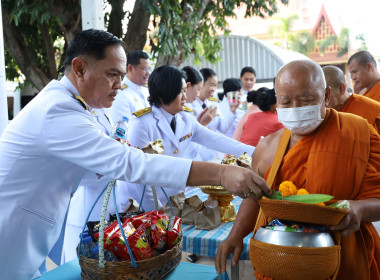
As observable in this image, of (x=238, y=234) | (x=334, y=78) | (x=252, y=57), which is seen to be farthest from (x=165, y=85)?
(x=252, y=57)

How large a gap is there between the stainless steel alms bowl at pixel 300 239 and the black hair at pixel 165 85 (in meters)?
1.87

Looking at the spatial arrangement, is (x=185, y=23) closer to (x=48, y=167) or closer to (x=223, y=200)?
(x=223, y=200)

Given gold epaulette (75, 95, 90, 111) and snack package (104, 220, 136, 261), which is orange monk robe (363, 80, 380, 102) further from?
snack package (104, 220, 136, 261)

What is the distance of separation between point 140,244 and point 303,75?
3.06 feet

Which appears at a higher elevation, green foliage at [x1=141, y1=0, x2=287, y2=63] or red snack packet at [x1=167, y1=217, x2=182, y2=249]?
green foliage at [x1=141, y1=0, x2=287, y2=63]

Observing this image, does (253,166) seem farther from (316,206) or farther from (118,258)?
(118,258)

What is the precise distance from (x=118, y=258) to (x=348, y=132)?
39.6 inches

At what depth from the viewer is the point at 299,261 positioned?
50.5 inches

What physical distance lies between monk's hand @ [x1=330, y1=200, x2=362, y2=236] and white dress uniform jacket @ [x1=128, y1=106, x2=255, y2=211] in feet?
4.81

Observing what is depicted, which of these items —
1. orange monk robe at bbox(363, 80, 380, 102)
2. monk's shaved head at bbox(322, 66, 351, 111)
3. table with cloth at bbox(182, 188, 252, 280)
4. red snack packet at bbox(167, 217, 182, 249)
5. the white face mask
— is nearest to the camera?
red snack packet at bbox(167, 217, 182, 249)

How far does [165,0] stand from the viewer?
5.53 metres

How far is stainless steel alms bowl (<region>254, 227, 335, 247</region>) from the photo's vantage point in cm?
130

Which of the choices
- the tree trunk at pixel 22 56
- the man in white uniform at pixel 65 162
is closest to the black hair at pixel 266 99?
the man in white uniform at pixel 65 162

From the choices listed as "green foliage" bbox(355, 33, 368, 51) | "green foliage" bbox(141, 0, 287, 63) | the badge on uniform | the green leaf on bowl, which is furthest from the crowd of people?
"green foliage" bbox(355, 33, 368, 51)
